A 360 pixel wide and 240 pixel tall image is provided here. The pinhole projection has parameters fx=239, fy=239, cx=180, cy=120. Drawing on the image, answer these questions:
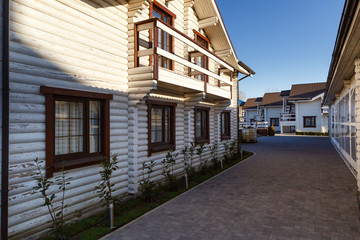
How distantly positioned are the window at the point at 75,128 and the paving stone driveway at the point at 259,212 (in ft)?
5.60

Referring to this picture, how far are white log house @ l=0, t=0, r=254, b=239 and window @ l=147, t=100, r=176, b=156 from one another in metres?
0.03

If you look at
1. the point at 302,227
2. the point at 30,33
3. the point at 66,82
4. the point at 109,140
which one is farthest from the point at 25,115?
the point at 302,227

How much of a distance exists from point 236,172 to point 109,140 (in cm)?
585

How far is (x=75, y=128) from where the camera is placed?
5.08m

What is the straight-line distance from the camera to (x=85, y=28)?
17.1 ft

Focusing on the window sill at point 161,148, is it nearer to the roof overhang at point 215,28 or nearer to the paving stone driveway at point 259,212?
the paving stone driveway at point 259,212

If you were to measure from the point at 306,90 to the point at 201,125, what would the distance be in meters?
31.9

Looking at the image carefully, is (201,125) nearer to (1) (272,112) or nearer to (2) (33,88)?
(2) (33,88)

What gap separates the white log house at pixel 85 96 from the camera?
3990mm

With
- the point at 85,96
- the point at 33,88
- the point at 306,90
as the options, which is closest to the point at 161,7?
the point at 85,96

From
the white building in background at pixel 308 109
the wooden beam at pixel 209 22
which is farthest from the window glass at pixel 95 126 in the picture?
the white building in background at pixel 308 109

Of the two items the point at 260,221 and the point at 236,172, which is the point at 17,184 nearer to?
the point at 260,221

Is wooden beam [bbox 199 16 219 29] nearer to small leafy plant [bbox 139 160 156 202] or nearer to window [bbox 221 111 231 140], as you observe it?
window [bbox 221 111 231 140]

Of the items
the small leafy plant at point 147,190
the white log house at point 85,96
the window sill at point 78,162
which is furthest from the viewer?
the small leafy plant at point 147,190
